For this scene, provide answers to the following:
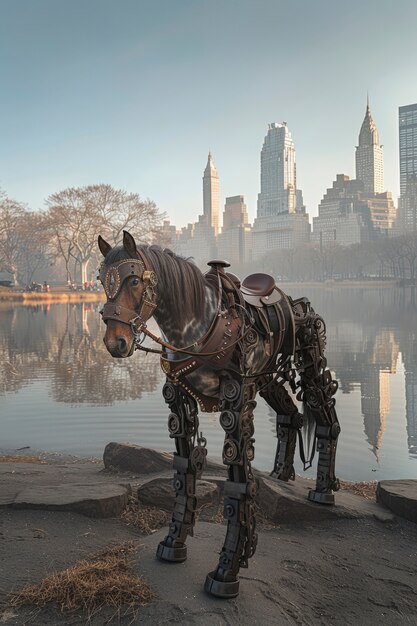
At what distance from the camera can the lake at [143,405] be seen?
8.77 metres

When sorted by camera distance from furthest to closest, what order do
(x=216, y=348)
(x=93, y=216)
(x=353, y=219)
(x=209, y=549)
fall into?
(x=353, y=219) → (x=93, y=216) → (x=209, y=549) → (x=216, y=348)

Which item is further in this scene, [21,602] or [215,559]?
[215,559]

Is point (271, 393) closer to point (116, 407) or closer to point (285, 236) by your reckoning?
point (116, 407)

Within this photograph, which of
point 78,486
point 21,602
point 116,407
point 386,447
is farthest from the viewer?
point 116,407

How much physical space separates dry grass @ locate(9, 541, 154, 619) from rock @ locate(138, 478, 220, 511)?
1565 millimetres

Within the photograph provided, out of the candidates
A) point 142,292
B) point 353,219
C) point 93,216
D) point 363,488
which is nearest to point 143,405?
point 363,488

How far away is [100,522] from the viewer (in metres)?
4.89

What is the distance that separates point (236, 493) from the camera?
381cm

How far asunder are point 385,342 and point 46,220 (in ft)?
130

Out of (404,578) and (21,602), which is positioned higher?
(21,602)

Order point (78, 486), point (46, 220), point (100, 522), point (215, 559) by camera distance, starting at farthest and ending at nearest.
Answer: point (46, 220), point (78, 486), point (100, 522), point (215, 559)

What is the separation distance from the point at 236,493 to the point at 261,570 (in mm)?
683

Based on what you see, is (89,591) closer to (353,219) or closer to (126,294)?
(126,294)

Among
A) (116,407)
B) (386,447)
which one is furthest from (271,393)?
(116,407)
